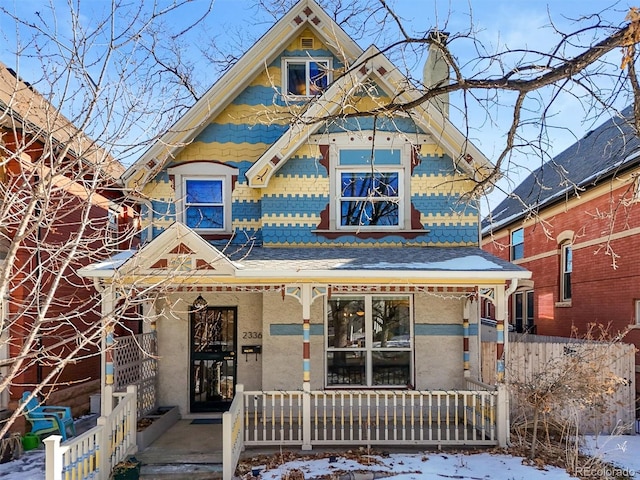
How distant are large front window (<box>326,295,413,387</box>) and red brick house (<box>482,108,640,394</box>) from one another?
2616 millimetres

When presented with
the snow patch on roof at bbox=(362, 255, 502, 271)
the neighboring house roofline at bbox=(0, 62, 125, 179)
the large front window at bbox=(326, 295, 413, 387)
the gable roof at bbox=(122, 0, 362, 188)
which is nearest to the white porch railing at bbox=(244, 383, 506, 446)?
the large front window at bbox=(326, 295, 413, 387)

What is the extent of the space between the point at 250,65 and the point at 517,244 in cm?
1235

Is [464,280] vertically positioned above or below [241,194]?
below

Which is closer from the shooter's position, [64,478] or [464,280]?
[64,478]

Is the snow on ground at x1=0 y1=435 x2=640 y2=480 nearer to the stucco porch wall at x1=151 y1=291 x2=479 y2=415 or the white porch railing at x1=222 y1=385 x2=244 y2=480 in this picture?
the white porch railing at x1=222 y1=385 x2=244 y2=480

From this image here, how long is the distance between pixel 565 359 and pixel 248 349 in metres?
6.05

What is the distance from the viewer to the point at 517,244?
58.3ft

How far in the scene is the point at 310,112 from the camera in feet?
30.4

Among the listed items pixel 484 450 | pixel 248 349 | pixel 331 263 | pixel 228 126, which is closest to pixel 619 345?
pixel 484 450

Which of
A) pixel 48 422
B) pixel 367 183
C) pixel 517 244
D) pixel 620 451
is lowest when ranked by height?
pixel 620 451

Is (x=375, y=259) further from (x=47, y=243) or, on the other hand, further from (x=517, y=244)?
(x=517, y=244)

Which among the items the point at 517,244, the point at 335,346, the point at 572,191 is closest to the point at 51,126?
the point at 335,346

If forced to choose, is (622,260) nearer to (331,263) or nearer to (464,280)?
(464,280)

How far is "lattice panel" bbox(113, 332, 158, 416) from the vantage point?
27.4ft
